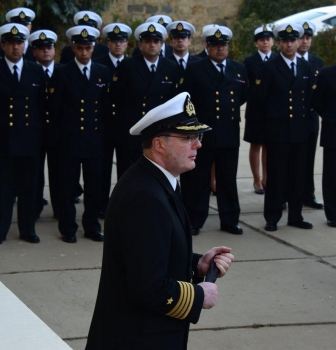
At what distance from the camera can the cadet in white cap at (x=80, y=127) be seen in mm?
7988

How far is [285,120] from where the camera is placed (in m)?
8.48

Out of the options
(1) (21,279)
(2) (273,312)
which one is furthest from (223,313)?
(1) (21,279)

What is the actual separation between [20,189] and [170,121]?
183 inches

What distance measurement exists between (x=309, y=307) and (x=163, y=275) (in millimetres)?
3154

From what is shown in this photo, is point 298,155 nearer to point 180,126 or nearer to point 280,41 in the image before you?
point 280,41

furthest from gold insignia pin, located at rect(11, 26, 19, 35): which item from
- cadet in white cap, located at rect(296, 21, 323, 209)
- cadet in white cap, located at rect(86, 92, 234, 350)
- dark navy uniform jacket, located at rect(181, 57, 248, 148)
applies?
cadet in white cap, located at rect(86, 92, 234, 350)

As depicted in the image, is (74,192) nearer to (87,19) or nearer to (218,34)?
(218,34)

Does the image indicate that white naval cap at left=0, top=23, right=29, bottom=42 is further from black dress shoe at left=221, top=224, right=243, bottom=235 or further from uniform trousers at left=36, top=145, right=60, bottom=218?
black dress shoe at left=221, top=224, right=243, bottom=235

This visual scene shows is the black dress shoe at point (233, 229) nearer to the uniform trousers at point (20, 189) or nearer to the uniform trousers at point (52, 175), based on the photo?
the uniform trousers at point (52, 175)

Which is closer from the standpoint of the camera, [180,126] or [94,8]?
[180,126]

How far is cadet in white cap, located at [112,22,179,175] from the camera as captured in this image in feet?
27.7

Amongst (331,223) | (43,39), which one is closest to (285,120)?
(331,223)

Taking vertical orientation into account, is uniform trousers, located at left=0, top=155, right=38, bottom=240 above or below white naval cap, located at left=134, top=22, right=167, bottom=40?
below

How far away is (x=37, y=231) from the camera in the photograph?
8422 mm
